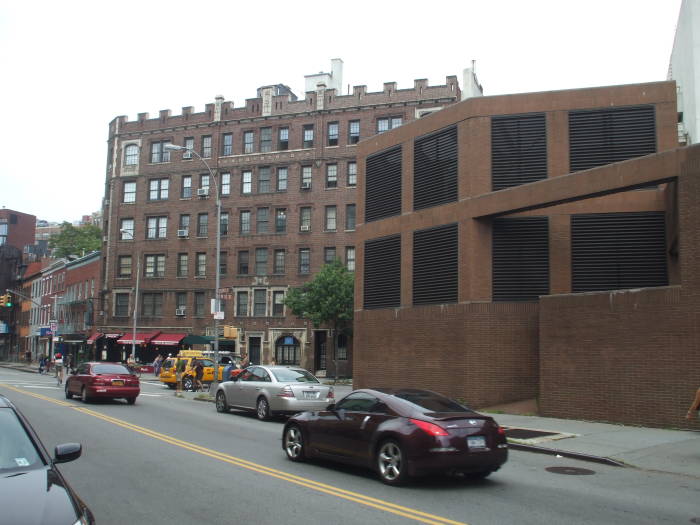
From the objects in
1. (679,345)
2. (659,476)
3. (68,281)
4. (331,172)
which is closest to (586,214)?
(679,345)

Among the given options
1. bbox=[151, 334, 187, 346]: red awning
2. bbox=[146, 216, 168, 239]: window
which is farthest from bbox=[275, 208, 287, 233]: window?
bbox=[151, 334, 187, 346]: red awning

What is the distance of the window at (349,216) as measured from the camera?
159 ft

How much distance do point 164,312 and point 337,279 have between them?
19421 millimetres

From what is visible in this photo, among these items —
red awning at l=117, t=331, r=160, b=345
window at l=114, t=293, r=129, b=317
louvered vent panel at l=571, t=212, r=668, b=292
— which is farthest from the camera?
window at l=114, t=293, r=129, b=317

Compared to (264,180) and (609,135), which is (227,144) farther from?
(609,135)

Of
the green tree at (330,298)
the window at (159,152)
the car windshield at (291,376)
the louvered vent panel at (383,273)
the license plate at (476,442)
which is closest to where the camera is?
the license plate at (476,442)

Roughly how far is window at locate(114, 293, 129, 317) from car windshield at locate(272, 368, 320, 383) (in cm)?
4060

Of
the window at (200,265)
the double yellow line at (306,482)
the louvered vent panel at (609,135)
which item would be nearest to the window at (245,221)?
the window at (200,265)

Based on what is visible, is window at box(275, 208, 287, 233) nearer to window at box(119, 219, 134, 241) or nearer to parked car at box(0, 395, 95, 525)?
window at box(119, 219, 134, 241)

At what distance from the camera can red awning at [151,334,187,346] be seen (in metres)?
51.4

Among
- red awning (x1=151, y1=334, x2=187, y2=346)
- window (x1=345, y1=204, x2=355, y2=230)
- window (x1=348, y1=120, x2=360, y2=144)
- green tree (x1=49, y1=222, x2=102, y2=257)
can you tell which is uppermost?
window (x1=348, y1=120, x2=360, y2=144)

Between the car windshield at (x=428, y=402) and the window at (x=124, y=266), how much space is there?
165 feet

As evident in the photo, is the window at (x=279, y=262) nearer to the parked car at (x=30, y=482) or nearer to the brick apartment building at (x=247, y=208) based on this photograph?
→ the brick apartment building at (x=247, y=208)

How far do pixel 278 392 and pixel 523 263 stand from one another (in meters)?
8.40
